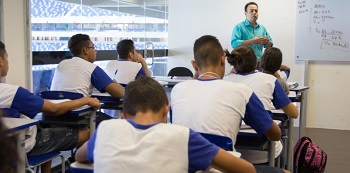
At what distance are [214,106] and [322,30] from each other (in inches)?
178

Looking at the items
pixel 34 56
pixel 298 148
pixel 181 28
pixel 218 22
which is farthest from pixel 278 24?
pixel 34 56

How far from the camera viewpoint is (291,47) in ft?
20.0

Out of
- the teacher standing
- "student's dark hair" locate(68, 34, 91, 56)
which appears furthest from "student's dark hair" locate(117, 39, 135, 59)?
the teacher standing

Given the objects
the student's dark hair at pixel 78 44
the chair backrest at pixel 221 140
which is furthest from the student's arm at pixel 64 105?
the chair backrest at pixel 221 140

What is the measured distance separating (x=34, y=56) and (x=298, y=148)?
2.48 meters

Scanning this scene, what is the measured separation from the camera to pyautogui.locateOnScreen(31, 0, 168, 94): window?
12.7 ft

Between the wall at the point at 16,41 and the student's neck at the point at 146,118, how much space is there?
2319mm

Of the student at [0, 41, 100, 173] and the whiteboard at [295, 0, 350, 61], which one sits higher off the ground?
the whiteboard at [295, 0, 350, 61]

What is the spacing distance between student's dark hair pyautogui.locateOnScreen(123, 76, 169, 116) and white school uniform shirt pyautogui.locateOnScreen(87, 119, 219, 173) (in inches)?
3.2

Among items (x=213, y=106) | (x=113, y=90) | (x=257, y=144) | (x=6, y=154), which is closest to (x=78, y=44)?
(x=113, y=90)

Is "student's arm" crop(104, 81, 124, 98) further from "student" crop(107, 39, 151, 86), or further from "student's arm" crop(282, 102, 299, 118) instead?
"student's arm" crop(282, 102, 299, 118)

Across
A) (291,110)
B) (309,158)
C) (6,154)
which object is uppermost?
(6,154)

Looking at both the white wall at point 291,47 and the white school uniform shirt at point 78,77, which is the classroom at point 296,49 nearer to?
the white wall at point 291,47

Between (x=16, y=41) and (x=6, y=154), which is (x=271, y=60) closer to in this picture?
(x=16, y=41)
